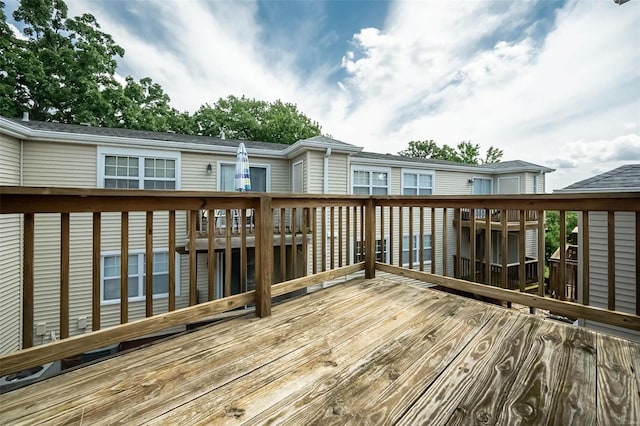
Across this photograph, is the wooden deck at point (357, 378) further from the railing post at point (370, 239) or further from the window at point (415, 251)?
the window at point (415, 251)

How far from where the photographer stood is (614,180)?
4.88 meters

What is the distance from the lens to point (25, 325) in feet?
4.01

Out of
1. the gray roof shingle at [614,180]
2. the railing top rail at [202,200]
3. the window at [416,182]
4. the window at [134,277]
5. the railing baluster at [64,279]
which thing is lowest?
the window at [134,277]

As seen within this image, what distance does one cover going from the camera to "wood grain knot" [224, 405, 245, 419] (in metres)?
1.05

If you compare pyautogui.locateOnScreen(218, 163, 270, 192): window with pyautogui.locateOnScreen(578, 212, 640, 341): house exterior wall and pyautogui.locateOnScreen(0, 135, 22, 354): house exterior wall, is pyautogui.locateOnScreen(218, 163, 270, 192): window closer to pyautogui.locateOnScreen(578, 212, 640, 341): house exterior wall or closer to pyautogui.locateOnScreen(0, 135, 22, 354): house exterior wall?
pyautogui.locateOnScreen(0, 135, 22, 354): house exterior wall

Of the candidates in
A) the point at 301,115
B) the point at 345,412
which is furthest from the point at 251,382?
the point at 301,115

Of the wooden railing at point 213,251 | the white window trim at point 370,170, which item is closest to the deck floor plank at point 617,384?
the wooden railing at point 213,251

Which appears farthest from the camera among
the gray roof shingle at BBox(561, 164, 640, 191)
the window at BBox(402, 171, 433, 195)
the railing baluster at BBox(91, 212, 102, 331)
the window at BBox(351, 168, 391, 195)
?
the window at BBox(402, 171, 433, 195)

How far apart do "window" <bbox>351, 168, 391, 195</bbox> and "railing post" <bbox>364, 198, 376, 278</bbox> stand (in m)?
4.83

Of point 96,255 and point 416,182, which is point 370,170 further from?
point 96,255

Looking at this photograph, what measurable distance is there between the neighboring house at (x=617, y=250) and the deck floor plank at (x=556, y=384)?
11.6 feet

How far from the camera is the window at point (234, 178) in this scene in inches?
270

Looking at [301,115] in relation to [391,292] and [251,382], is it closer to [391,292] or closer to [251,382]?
[391,292]

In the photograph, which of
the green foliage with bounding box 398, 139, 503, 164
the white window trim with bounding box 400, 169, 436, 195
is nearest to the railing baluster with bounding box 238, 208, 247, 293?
the white window trim with bounding box 400, 169, 436, 195
